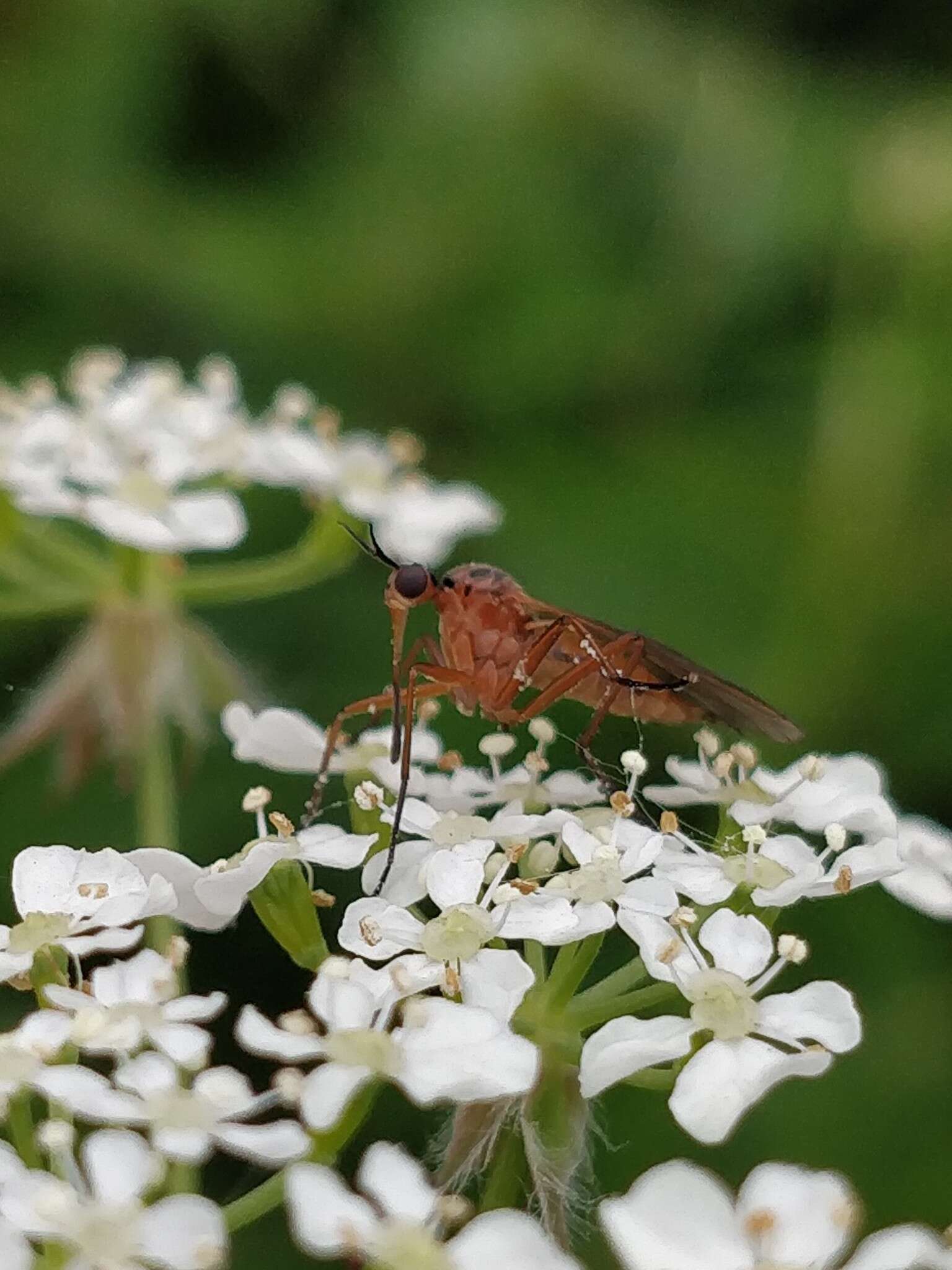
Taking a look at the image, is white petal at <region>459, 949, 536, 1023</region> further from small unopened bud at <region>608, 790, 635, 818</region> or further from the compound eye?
the compound eye

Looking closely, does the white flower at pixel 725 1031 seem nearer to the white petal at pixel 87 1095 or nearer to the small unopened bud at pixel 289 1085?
the small unopened bud at pixel 289 1085

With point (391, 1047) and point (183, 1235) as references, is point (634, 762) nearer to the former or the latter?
point (391, 1047)

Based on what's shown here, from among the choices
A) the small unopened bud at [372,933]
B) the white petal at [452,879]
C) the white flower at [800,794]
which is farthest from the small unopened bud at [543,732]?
the small unopened bud at [372,933]

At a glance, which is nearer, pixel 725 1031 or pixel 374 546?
pixel 725 1031

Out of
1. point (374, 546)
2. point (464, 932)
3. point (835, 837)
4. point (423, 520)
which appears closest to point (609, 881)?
point (464, 932)

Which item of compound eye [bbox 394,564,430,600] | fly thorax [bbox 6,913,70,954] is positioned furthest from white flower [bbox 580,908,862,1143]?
compound eye [bbox 394,564,430,600]

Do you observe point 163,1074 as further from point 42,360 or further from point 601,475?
point 42,360

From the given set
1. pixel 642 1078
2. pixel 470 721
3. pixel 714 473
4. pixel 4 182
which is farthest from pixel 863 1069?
pixel 4 182
